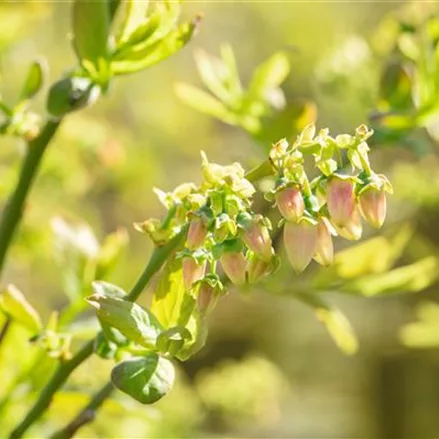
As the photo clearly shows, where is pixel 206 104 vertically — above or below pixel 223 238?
below

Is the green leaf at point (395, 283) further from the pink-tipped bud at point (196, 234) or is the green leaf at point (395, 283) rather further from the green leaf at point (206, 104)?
the pink-tipped bud at point (196, 234)

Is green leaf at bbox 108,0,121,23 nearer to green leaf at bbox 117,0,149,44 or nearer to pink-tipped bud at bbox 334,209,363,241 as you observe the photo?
green leaf at bbox 117,0,149,44

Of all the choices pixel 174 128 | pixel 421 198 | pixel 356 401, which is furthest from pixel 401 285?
pixel 356 401

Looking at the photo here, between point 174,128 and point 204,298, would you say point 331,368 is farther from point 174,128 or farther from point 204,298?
point 204,298

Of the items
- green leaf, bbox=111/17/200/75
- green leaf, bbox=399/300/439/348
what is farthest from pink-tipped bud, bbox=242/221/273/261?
green leaf, bbox=399/300/439/348

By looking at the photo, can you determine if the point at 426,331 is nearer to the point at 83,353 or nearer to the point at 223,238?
the point at 83,353

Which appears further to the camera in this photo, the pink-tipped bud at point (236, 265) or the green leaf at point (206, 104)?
the green leaf at point (206, 104)

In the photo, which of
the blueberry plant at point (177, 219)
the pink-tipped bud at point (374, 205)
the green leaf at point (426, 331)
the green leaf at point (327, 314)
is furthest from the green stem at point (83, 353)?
the green leaf at point (426, 331)

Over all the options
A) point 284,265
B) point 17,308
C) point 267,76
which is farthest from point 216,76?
point 17,308
